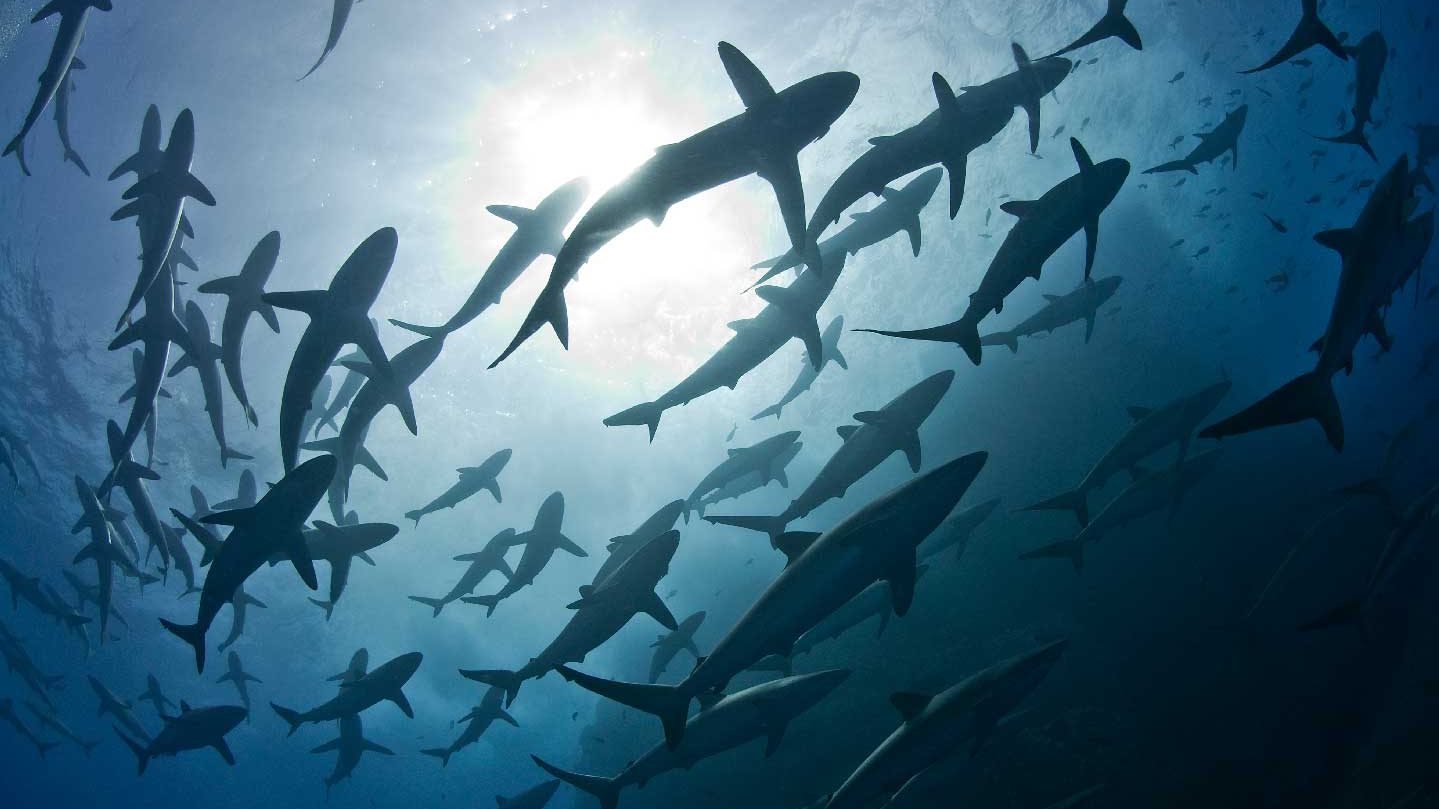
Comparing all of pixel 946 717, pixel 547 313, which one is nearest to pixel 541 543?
pixel 547 313

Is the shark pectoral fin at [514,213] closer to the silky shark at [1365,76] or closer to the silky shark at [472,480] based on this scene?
the silky shark at [472,480]

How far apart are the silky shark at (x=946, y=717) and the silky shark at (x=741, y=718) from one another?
767 mm

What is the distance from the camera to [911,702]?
18.7 ft

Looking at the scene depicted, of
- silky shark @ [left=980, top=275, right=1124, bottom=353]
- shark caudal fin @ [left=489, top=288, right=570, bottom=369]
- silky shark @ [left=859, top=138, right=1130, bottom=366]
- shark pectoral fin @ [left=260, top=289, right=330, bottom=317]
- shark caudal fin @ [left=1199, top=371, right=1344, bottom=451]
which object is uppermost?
shark pectoral fin @ [left=260, top=289, right=330, bottom=317]

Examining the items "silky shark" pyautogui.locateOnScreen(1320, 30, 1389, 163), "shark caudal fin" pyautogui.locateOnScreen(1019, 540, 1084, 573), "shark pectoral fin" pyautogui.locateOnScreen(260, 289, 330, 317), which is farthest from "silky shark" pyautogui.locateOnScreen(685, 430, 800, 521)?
"silky shark" pyautogui.locateOnScreen(1320, 30, 1389, 163)

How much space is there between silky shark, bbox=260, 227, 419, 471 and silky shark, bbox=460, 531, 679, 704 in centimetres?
378

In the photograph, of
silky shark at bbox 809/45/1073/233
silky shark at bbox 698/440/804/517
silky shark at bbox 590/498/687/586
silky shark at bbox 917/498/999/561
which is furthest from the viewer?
silky shark at bbox 917/498/999/561

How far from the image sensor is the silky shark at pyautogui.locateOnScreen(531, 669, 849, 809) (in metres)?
6.08

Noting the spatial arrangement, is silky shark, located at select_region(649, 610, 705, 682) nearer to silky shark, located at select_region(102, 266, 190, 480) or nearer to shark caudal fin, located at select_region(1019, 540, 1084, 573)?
shark caudal fin, located at select_region(1019, 540, 1084, 573)

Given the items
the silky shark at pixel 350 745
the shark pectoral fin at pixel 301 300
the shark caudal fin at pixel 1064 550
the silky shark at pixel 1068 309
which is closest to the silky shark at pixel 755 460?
the silky shark at pixel 1068 309

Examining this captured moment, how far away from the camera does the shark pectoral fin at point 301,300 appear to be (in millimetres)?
5699

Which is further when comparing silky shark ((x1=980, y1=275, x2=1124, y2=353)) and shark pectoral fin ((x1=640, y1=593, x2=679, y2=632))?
silky shark ((x1=980, y1=275, x2=1124, y2=353))

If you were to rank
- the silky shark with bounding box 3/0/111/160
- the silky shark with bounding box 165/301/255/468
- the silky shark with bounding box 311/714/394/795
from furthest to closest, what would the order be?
the silky shark with bounding box 311/714/394/795 < the silky shark with bounding box 165/301/255/468 < the silky shark with bounding box 3/0/111/160

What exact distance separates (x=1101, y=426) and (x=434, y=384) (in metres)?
27.8
